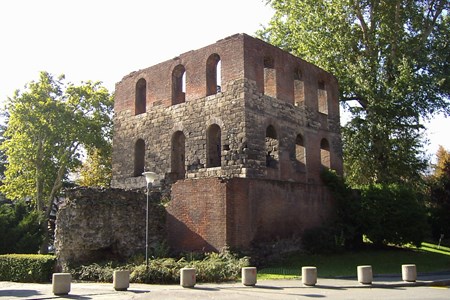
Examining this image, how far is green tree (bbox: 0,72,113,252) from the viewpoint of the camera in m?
33.0

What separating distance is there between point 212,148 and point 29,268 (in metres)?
9.83

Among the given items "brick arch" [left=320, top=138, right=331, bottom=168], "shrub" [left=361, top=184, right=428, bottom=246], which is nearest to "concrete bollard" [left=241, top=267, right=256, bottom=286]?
"shrub" [left=361, top=184, right=428, bottom=246]

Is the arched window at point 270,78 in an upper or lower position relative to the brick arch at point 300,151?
upper

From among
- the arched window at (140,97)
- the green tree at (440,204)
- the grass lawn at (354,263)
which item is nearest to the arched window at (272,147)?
the grass lawn at (354,263)

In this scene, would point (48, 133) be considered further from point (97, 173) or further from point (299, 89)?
point (299, 89)

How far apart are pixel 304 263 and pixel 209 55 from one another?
1094cm

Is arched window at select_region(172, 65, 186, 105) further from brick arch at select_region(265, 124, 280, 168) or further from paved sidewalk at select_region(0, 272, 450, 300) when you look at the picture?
paved sidewalk at select_region(0, 272, 450, 300)

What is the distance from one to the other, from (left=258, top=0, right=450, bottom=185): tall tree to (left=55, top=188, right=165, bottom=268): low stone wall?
49.9 feet

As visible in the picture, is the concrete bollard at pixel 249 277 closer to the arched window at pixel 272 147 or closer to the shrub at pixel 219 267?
the shrub at pixel 219 267

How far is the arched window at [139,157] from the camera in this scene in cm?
2673

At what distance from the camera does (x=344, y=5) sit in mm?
30453

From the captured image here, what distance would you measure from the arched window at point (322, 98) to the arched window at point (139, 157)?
35.1 ft

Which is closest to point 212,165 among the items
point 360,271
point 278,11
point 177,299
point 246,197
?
point 246,197

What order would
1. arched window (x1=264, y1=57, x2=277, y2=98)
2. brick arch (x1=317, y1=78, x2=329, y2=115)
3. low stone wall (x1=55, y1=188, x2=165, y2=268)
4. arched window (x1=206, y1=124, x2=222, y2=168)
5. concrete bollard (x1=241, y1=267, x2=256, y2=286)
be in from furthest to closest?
brick arch (x1=317, y1=78, x2=329, y2=115) < arched window (x1=264, y1=57, x2=277, y2=98) < arched window (x1=206, y1=124, x2=222, y2=168) < low stone wall (x1=55, y1=188, x2=165, y2=268) < concrete bollard (x1=241, y1=267, x2=256, y2=286)
